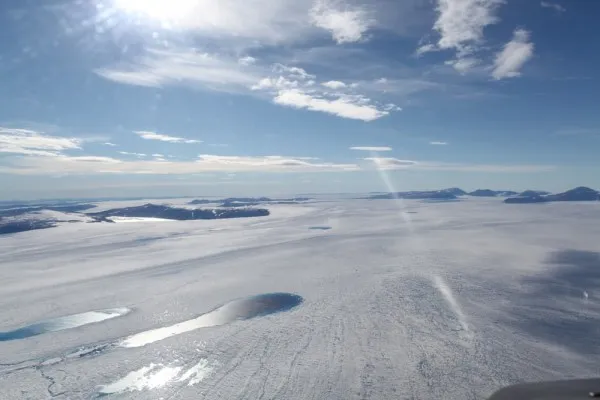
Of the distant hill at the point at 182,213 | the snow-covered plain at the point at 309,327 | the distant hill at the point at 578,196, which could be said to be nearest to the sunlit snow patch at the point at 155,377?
the snow-covered plain at the point at 309,327

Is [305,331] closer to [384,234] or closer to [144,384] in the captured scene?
[144,384]

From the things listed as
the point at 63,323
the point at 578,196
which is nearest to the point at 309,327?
the point at 63,323

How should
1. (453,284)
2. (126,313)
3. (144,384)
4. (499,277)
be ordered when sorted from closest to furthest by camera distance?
(144,384)
(126,313)
(453,284)
(499,277)

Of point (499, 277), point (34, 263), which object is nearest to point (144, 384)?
point (499, 277)

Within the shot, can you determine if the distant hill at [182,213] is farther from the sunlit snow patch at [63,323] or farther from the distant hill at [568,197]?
the distant hill at [568,197]

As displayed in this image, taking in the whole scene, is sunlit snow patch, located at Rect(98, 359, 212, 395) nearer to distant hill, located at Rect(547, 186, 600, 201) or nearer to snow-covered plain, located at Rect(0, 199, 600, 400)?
snow-covered plain, located at Rect(0, 199, 600, 400)
